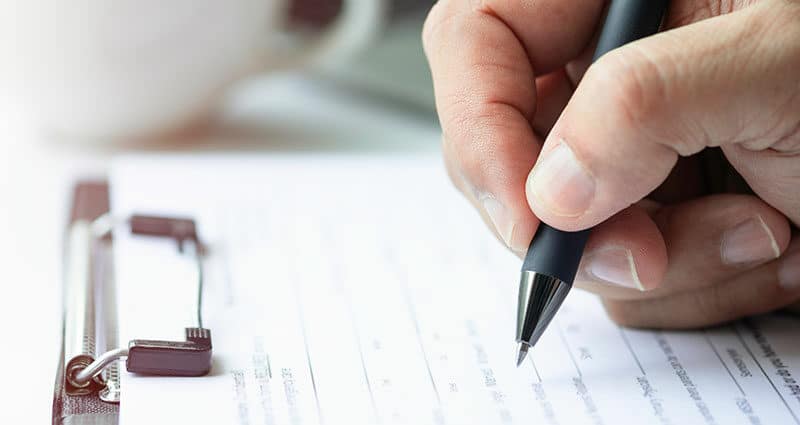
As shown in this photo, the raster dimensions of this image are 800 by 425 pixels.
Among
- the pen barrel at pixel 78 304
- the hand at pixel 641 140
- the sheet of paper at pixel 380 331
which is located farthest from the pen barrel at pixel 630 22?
the pen barrel at pixel 78 304

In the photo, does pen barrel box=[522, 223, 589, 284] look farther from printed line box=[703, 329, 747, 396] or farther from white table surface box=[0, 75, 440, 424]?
white table surface box=[0, 75, 440, 424]

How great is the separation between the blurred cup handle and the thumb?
384 millimetres

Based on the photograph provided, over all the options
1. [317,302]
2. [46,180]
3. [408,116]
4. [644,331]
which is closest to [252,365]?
[317,302]

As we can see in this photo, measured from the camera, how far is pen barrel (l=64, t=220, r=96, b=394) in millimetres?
388

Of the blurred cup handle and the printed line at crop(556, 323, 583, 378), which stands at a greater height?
the printed line at crop(556, 323, 583, 378)

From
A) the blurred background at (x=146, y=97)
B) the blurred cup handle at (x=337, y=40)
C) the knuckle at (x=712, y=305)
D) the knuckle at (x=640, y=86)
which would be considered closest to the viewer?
the knuckle at (x=640, y=86)

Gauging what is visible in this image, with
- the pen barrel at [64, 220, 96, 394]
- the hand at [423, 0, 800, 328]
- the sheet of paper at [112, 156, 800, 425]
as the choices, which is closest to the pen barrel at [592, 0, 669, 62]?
the hand at [423, 0, 800, 328]

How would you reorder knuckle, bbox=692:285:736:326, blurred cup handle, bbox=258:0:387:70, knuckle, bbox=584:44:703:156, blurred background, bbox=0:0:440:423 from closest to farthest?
1. knuckle, bbox=584:44:703:156
2. knuckle, bbox=692:285:736:326
3. blurred background, bbox=0:0:440:423
4. blurred cup handle, bbox=258:0:387:70

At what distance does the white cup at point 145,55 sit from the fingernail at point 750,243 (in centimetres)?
36

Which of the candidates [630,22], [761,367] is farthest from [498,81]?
[761,367]

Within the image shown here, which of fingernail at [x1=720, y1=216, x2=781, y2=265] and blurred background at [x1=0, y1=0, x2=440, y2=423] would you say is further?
blurred background at [x1=0, y1=0, x2=440, y2=423]

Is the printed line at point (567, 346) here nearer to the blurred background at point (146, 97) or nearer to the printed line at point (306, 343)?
the printed line at point (306, 343)

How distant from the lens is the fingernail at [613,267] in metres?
0.40

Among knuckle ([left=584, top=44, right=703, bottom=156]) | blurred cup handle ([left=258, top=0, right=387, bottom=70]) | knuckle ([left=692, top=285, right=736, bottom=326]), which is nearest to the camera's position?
knuckle ([left=584, top=44, right=703, bottom=156])
